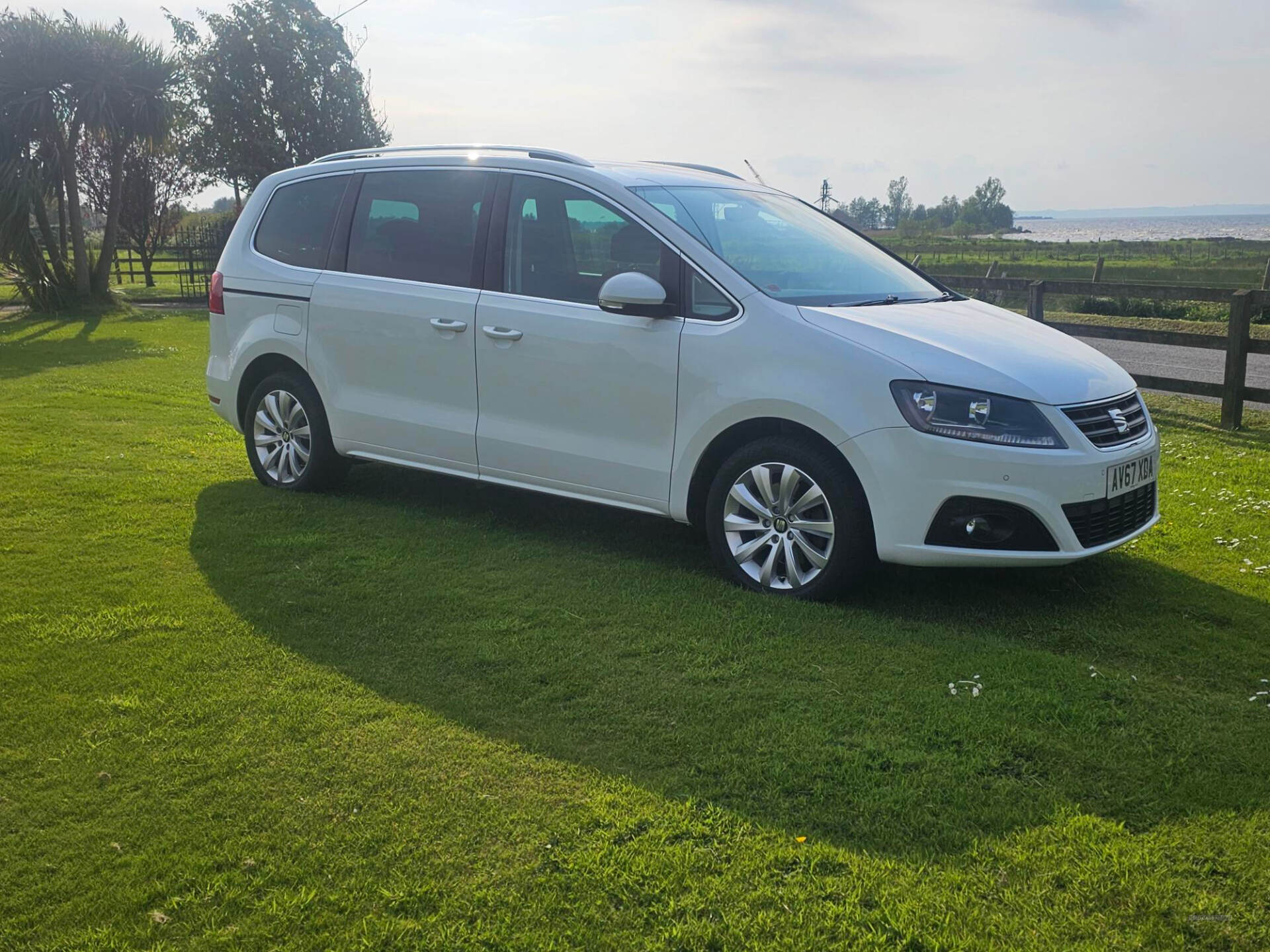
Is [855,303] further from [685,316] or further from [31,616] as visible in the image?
[31,616]

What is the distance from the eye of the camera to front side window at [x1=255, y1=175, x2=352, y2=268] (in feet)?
21.4

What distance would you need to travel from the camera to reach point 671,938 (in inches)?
104

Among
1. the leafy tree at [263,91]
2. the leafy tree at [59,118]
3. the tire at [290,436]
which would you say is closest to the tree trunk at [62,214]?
the leafy tree at [59,118]

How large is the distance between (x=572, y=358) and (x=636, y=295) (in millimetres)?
521

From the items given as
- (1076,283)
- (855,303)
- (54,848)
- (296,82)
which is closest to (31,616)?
(54,848)

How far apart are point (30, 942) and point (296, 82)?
1331 inches

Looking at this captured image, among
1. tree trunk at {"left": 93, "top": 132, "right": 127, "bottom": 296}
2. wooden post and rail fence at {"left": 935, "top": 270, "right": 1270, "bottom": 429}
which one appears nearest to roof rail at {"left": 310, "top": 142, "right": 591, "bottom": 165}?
wooden post and rail fence at {"left": 935, "top": 270, "right": 1270, "bottom": 429}

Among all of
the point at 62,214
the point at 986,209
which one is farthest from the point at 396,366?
the point at 986,209

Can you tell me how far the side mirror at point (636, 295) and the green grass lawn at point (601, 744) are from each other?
125 centimetres

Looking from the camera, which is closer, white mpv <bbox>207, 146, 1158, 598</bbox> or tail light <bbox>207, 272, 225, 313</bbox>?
white mpv <bbox>207, 146, 1158, 598</bbox>

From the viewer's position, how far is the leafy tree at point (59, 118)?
810 inches

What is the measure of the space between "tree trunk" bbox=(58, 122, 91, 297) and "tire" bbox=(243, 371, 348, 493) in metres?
17.6

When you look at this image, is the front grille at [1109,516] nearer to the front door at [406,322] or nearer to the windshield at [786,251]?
the windshield at [786,251]

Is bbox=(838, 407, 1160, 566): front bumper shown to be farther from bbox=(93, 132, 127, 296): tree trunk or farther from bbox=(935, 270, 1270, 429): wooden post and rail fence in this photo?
bbox=(93, 132, 127, 296): tree trunk
